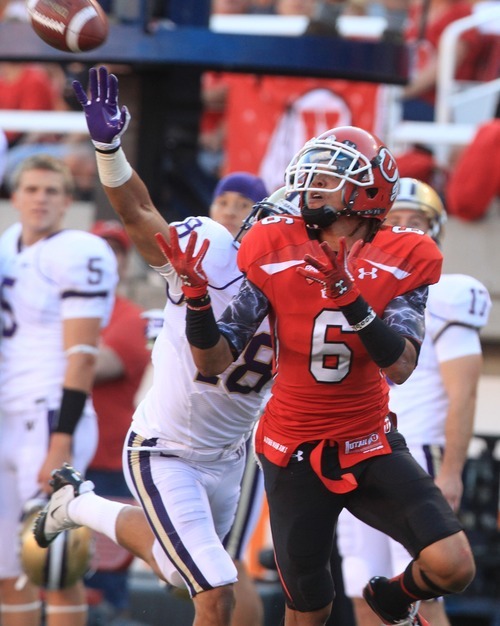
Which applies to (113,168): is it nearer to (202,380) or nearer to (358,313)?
(202,380)

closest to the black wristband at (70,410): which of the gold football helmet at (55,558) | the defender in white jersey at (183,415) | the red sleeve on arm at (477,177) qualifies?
the gold football helmet at (55,558)

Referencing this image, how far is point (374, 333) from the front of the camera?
444 centimetres

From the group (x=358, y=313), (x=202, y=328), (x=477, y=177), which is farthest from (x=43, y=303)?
(x=477, y=177)

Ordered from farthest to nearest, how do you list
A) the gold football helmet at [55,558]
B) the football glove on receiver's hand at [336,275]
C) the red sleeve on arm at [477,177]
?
the red sleeve on arm at [477,177]
the gold football helmet at [55,558]
the football glove on receiver's hand at [336,275]

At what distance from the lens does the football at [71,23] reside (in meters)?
5.73

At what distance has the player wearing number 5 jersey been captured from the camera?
15.3ft

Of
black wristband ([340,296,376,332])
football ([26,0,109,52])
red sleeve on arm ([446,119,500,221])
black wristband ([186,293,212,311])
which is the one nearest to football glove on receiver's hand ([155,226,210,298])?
black wristband ([186,293,212,311])

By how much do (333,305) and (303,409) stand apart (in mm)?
395

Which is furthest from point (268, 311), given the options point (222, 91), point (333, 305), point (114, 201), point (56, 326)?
point (222, 91)

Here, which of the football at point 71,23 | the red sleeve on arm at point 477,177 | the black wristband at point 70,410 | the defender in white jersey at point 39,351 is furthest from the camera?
the red sleeve on arm at point 477,177

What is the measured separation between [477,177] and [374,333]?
4.82 meters

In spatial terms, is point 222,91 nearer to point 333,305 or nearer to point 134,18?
point 134,18

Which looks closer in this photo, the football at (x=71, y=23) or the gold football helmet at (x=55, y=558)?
the football at (x=71, y=23)

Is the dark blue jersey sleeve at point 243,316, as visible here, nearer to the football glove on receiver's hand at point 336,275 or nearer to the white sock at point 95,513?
the football glove on receiver's hand at point 336,275
